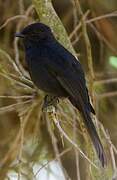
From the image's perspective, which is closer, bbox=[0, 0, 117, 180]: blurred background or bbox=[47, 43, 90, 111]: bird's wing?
bbox=[47, 43, 90, 111]: bird's wing

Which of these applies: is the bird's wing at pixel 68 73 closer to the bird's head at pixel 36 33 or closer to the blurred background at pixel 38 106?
the bird's head at pixel 36 33

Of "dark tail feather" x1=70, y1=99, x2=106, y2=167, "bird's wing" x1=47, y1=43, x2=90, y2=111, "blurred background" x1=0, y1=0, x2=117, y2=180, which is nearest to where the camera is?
"dark tail feather" x1=70, y1=99, x2=106, y2=167

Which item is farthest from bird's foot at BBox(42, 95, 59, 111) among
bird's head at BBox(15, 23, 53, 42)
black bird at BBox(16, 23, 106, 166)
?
bird's head at BBox(15, 23, 53, 42)

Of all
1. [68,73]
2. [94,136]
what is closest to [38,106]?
[68,73]

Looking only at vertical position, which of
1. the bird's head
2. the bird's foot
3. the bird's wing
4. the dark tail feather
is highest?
the bird's head

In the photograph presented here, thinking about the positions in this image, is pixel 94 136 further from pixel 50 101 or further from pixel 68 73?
pixel 50 101

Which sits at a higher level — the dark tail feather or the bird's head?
the bird's head

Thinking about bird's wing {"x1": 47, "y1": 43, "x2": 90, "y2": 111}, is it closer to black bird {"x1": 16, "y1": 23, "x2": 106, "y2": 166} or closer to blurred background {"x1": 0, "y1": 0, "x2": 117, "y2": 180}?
black bird {"x1": 16, "y1": 23, "x2": 106, "y2": 166}

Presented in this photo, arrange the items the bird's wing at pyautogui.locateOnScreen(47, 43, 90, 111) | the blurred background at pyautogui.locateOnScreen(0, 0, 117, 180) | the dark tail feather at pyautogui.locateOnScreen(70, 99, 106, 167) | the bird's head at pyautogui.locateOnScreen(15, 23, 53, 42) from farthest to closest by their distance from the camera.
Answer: the blurred background at pyautogui.locateOnScreen(0, 0, 117, 180), the bird's head at pyautogui.locateOnScreen(15, 23, 53, 42), the bird's wing at pyautogui.locateOnScreen(47, 43, 90, 111), the dark tail feather at pyautogui.locateOnScreen(70, 99, 106, 167)

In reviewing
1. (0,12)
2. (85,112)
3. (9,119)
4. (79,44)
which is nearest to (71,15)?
(79,44)
